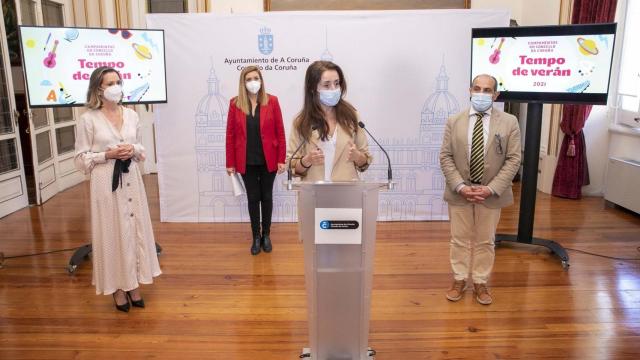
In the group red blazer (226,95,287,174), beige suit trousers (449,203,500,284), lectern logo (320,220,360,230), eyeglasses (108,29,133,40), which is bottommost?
beige suit trousers (449,203,500,284)

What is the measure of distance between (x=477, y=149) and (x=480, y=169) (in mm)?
130

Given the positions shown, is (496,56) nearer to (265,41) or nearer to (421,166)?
(421,166)

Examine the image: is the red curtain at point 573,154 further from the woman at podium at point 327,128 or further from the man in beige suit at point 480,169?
the woman at podium at point 327,128

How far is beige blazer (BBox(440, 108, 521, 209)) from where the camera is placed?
126 inches

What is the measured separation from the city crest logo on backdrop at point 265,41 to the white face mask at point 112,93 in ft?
6.84

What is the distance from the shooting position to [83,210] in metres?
5.91

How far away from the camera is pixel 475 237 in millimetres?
3416

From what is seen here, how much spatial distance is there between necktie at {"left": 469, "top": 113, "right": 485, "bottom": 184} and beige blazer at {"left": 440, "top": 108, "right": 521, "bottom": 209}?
31 millimetres

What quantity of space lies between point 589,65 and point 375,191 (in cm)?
261

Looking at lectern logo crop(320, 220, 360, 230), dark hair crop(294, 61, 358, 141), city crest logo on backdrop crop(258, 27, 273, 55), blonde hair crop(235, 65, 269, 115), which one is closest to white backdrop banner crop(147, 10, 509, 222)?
city crest logo on backdrop crop(258, 27, 273, 55)

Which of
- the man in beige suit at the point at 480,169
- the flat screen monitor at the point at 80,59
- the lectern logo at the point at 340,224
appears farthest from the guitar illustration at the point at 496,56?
the flat screen monitor at the point at 80,59

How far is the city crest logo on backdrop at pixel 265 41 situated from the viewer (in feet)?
16.2

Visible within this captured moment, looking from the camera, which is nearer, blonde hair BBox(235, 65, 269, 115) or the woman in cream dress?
the woman in cream dress

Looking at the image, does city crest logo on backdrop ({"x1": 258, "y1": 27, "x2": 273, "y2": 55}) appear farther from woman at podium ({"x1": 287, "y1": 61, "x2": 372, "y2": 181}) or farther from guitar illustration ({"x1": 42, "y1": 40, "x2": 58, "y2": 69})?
woman at podium ({"x1": 287, "y1": 61, "x2": 372, "y2": 181})
